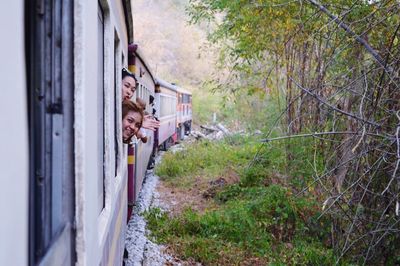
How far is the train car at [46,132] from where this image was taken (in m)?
0.88

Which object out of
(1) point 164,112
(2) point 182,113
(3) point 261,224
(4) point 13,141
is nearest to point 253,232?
(3) point 261,224

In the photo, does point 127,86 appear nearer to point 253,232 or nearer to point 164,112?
point 253,232

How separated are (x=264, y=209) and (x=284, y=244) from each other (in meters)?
0.92

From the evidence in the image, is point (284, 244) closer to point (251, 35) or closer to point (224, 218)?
point (224, 218)

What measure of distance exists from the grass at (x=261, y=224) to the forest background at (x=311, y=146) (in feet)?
0.06

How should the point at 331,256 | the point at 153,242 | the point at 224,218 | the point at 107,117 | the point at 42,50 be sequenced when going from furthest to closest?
the point at 224,218
the point at 153,242
the point at 331,256
the point at 107,117
the point at 42,50

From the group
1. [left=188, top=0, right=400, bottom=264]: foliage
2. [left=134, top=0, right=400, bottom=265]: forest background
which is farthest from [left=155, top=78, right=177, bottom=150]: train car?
[left=188, top=0, right=400, bottom=264]: foliage

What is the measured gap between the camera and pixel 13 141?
2.96 feet

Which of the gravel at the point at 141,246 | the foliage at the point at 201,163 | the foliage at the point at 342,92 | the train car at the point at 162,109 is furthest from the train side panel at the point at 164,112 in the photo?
the gravel at the point at 141,246

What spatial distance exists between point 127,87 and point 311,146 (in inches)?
143

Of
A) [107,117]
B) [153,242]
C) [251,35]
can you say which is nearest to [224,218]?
[153,242]

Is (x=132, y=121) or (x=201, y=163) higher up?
(x=132, y=121)

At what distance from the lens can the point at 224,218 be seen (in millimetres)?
7145

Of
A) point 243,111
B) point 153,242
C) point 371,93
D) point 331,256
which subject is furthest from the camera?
point 243,111
